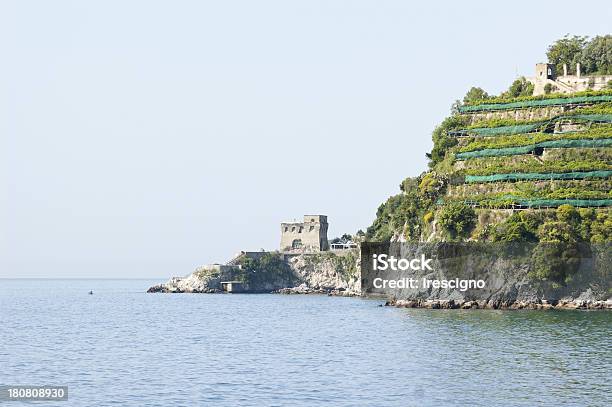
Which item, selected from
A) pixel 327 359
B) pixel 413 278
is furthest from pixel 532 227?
pixel 327 359

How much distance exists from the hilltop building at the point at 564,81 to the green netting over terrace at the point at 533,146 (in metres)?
14.2

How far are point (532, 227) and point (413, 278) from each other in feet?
47.8

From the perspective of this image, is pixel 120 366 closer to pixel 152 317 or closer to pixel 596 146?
pixel 152 317

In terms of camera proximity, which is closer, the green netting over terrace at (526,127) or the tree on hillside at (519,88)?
the green netting over terrace at (526,127)

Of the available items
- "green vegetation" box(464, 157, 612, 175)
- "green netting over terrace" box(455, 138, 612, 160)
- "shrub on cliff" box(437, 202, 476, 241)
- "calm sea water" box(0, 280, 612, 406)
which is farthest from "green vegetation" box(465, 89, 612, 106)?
"calm sea water" box(0, 280, 612, 406)

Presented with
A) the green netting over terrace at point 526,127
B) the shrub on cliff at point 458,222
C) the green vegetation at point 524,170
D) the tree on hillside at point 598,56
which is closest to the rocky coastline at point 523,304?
the green vegetation at point 524,170

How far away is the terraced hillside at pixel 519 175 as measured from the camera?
117 meters

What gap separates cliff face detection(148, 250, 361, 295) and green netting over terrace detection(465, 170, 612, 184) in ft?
197

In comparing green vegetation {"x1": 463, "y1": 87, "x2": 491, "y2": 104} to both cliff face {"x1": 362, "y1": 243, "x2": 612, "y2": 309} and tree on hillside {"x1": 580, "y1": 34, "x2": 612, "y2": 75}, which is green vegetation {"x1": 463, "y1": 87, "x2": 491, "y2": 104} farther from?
cliff face {"x1": 362, "y1": 243, "x2": 612, "y2": 309}

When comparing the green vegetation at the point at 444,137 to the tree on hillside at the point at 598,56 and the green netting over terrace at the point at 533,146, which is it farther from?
the tree on hillside at the point at 598,56

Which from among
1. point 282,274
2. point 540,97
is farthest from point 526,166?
point 282,274

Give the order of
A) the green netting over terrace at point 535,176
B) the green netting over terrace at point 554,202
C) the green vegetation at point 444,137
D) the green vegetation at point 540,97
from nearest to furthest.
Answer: the green netting over terrace at point 554,202 < the green netting over terrace at point 535,176 < the green vegetation at point 540,97 < the green vegetation at point 444,137

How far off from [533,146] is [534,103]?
436 inches

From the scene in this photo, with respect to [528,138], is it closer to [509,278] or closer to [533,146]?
[533,146]
